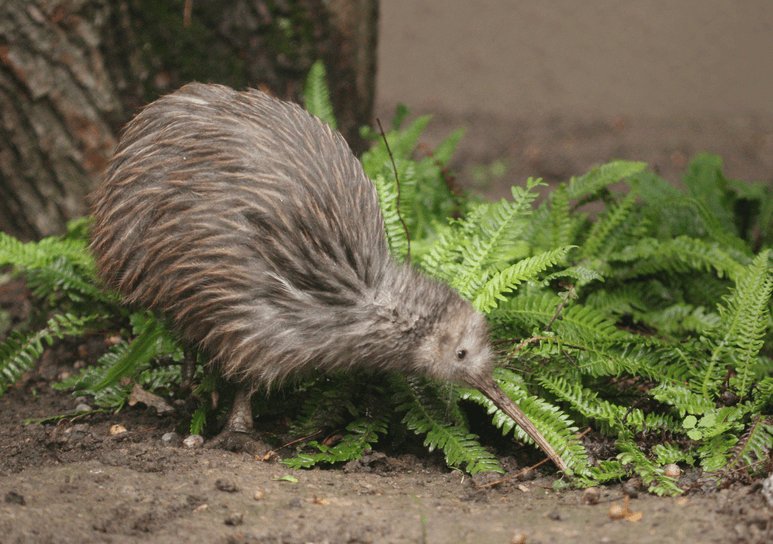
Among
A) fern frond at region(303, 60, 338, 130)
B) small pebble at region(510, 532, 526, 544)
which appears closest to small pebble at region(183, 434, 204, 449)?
small pebble at region(510, 532, 526, 544)

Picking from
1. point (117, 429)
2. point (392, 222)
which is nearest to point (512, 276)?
point (392, 222)

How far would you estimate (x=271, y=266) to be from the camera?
4.20 metres

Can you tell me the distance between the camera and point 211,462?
4.25 metres

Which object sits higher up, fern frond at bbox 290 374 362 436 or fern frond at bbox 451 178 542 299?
fern frond at bbox 451 178 542 299

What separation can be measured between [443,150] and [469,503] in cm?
318

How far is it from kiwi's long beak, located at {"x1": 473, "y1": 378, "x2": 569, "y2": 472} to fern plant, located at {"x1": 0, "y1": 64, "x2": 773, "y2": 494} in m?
0.05

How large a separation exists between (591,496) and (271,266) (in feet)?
5.71

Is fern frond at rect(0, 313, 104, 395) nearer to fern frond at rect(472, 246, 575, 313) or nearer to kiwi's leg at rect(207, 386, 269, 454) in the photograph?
kiwi's leg at rect(207, 386, 269, 454)

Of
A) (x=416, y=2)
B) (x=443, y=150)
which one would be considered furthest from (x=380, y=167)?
(x=416, y=2)

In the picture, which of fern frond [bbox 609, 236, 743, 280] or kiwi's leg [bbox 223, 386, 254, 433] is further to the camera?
fern frond [bbox 609, 236, 743, 280]

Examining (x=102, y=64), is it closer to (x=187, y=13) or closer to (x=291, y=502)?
(x=187, y=13)

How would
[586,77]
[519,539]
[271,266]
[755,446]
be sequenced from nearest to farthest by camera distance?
[519,539] → [755,446] → [271,266] → [586,77]

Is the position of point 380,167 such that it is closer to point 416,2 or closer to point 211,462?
point 211,462

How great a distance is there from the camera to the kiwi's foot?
177 inches
